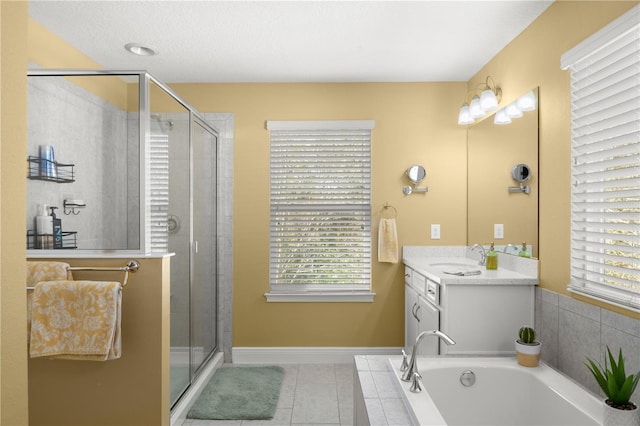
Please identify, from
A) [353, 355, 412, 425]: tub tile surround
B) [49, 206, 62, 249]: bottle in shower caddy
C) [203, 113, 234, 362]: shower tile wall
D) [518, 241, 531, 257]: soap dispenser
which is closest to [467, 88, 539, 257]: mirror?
→ [518, 241, 531, 257]: soap dispenser

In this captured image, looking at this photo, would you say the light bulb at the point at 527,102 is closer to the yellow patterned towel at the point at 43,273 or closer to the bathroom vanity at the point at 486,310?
the bathroom vanity at the point at 486,310

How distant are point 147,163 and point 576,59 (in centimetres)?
222

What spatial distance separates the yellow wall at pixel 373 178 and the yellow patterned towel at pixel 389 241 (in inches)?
4.9

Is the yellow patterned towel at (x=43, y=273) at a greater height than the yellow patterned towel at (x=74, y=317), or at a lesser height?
greater

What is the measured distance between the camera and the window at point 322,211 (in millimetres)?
3643

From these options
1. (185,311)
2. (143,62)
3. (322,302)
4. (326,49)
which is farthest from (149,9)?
(322,302)

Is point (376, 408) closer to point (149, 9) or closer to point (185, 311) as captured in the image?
point (185, 311)

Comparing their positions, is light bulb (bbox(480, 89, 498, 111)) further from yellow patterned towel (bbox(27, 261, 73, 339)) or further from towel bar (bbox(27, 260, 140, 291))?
yellow patterned towel (bbox(27, 261, 73, 339))

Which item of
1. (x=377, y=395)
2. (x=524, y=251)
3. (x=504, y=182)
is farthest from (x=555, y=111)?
(x=377, y=395)

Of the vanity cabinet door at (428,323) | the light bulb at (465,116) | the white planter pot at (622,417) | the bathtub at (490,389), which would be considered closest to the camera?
the white planter pot at (622,417)

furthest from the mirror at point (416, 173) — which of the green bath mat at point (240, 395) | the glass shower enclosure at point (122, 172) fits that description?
the green bath mat at point (240, 395)

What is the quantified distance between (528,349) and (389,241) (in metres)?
1.56

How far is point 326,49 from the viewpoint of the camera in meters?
2.96

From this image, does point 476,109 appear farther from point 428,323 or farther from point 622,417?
point 622,417
